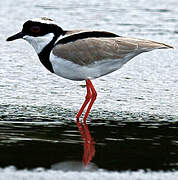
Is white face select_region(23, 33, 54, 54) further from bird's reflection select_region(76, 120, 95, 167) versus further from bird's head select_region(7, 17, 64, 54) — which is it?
bird's reflection select_region(76, 120, 95, 167)

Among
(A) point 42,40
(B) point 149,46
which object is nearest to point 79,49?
(A) point 42,40

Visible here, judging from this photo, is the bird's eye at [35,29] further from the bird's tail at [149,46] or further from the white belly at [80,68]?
the bird's tail at [149,46]

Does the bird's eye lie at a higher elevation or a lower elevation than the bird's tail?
higher

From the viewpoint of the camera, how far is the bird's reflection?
5992 millimetres

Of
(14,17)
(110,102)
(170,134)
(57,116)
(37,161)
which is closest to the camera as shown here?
(37,161)

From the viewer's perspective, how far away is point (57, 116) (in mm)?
7559

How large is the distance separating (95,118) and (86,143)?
1.15 metres

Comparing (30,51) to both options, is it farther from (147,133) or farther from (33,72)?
(147,133)

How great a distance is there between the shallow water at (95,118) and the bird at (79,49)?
54cm

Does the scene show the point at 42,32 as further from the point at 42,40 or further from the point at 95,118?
the point at 95,118

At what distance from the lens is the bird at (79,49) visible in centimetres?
776

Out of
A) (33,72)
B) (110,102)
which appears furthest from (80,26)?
(110,102)

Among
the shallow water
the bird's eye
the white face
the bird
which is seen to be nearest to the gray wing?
the bird

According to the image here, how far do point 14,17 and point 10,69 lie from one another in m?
4.46
